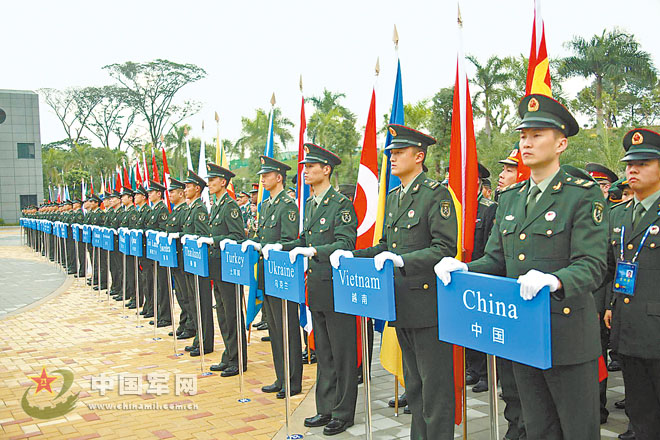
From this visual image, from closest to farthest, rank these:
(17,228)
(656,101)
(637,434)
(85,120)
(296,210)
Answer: (637,434) < (296,210) < (656,101) < (17,228) < (85,120)

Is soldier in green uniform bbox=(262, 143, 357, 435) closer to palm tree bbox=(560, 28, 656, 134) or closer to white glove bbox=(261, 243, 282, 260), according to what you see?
white glove bbox=(261, 243, 282, 260)

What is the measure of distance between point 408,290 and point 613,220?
176 centimetres

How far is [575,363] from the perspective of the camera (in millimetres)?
2656

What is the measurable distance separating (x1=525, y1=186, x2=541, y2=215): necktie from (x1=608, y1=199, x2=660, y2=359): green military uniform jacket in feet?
3.85

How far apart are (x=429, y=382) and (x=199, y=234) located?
174 inches

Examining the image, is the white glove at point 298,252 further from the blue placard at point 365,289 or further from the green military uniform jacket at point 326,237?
the blue placard at point 365,289

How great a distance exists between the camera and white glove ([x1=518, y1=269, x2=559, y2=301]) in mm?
2342

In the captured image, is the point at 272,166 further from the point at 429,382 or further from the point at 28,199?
the point at 28,199

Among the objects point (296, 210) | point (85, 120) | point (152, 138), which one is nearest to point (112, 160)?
point (152, 138)

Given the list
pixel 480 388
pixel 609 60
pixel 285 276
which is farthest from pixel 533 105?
pixel 609 60

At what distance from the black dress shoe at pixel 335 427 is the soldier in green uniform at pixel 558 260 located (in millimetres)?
2049

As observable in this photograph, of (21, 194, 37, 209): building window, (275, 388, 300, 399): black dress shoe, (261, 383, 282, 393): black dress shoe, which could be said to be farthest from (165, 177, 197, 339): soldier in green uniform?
(21, 194, 37, 209): building window

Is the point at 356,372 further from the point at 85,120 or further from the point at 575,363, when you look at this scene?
the point at 85,120

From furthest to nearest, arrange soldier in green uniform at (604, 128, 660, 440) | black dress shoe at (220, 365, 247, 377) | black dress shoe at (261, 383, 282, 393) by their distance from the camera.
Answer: black dress shoe at (220, 365, 247, 377) < black dress shoe at (261, 383, 282, 393) < soldier in green uniform at (604, 128, 660, 440)
